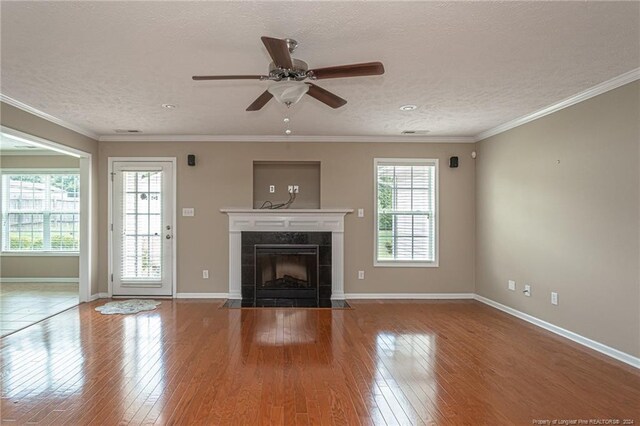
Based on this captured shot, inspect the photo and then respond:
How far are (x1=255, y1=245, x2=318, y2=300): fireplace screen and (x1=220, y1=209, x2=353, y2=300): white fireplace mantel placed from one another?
27 cm

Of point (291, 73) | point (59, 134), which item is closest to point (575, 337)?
point (291, 73)

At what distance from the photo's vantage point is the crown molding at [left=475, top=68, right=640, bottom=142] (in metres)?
3.27

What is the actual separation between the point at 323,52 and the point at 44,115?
12.2 feet

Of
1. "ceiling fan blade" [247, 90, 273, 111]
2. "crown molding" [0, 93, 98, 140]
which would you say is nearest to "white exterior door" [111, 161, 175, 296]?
"crown molding" [0, 93, 98, 140]

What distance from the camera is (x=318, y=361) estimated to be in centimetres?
331

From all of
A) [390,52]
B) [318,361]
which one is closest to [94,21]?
[390,52]

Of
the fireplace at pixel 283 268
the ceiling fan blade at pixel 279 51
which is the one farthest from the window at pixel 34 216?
the ceiling fan blade at pixel 279 51

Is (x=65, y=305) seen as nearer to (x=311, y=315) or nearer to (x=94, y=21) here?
(x=311, y=315)

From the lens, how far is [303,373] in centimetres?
305

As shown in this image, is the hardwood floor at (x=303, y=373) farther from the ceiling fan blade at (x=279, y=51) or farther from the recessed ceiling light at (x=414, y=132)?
the recessed ceiling light at (x=414, y=132)

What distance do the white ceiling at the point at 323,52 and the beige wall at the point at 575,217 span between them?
1.33 feet

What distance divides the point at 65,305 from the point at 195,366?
3337 mm

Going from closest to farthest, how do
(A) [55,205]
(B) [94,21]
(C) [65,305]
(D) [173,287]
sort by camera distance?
(B) [94,21]
(C) [65,305]
(D) [173,287]
(A) [55,205]

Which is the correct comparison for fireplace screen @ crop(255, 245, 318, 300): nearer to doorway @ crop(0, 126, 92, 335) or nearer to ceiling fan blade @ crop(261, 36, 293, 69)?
ceiling fan blade @ crop(261, 36, 293, 69)
